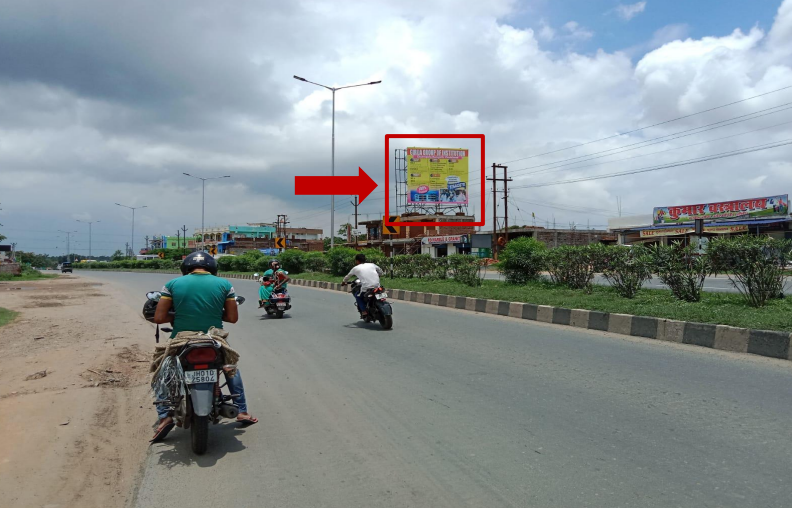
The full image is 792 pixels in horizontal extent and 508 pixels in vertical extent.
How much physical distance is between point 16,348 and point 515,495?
8.82m

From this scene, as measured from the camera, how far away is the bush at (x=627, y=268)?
37.0 ft

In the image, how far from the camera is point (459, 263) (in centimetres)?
1897

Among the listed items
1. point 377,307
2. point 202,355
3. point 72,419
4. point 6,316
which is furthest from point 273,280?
point 202,355

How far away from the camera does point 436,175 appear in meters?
41.7

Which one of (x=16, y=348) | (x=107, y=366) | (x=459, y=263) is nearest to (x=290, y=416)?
(x=107, y=366)

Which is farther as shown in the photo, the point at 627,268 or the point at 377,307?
the point at 627,268

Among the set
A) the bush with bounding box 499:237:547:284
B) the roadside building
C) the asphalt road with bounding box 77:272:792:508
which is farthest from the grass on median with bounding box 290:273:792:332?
the roadside building

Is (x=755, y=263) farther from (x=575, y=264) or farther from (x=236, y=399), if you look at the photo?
(x=236, y=399)

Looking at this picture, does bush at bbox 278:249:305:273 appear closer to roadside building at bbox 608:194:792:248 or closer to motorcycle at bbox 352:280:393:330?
roadside building at bbox 608:194:792:248

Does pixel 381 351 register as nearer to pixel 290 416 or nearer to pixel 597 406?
pixel 290 416

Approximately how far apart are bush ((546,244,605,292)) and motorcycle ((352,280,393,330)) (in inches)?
212

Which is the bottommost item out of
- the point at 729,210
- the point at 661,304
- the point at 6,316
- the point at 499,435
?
the point at 6,316

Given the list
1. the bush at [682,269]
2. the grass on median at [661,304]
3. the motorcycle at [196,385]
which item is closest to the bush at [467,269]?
the grass on median at [661,304]

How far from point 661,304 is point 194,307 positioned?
28.9 feet
